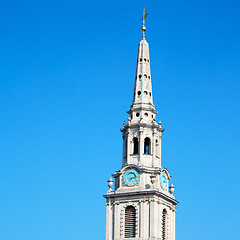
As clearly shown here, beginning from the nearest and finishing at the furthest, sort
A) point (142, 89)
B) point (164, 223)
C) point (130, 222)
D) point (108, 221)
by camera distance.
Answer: point (130, 222) → point (108, 221) → point (164, 223) → point (142, 89)

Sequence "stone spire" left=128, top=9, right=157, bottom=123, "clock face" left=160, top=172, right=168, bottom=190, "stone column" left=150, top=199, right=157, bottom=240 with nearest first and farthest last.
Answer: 1. "stone column" left=150, top=199, right=157, bottom=240
2. "clock face" left=160, top=172, right=168, bottom=190
3. "stone spire" left=128, top=9, right=157, bottom=123

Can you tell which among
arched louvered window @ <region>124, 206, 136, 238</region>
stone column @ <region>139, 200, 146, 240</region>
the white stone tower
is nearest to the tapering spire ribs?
the white stone tower

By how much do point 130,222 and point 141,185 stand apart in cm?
534

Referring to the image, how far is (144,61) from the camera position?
137m

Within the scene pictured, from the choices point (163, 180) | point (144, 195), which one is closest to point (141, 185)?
point (144, 195)

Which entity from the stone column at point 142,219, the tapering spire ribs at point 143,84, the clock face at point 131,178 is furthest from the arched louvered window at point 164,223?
the tapering spire ribs at point 143,84

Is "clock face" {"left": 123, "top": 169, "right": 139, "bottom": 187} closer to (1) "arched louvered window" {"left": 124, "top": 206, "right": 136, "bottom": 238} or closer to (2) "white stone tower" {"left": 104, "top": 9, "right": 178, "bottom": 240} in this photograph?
(2) "white stone tower" {"left": 104, "top": 9, "right": 178, "bottom": 240}

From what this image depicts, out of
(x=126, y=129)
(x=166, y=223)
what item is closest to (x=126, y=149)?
(x=126, y=129)

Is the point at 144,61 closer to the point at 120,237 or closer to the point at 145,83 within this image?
the point at 145,83

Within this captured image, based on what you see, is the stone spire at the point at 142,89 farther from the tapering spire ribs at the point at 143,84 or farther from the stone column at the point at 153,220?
the stone column at the point at 153,220

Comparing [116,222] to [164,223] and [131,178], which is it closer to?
[131,178]

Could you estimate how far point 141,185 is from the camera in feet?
420

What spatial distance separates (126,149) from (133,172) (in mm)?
4592

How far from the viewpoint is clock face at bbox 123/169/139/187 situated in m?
129
